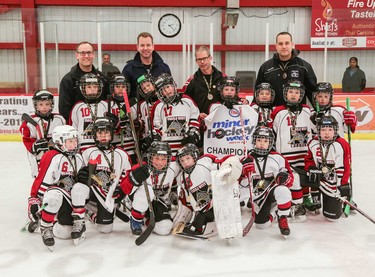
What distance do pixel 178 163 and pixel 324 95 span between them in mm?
1237

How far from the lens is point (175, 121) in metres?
3.02

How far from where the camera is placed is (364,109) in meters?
6.48

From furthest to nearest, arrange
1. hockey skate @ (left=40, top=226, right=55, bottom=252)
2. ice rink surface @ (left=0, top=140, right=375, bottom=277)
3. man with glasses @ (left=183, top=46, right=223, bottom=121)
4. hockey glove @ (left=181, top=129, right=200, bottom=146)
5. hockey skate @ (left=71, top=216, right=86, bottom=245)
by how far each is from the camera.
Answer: man with glasses @ (left=183, top=46, right=223, bottom=121)
hockey glove @ (left=181, top=129, right=200, bottom=146)
hockey skate @ (left=71, top=216, right=86, bottom=245)
hockey skate @ (left=40, top=226, right=55, bottom=252)
ice rink surface @ (left=0, top=140, right=375, bottom=277)

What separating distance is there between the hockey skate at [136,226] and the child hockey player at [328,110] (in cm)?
144

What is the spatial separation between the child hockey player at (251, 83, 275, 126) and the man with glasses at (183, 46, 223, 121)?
0.30 metres

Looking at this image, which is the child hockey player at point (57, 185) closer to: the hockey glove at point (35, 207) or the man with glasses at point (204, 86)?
the hockey glove at point (35, 207)

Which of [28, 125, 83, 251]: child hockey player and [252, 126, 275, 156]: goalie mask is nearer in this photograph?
[28, 125, 83, 251]: child hockey player

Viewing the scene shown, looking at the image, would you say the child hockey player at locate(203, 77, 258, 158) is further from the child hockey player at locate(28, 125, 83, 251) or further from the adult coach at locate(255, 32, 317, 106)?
the child hockey player at locate(28, 125, 83, 251)

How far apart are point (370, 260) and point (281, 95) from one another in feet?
4.78

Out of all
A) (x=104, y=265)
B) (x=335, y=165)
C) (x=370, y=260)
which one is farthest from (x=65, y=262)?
(x=335, y=165)

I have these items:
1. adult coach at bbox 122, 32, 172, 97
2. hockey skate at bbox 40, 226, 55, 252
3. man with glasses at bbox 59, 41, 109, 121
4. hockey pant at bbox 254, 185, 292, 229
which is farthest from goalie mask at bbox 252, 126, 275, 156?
hockey skate at bbox 40, 226, 55, 252

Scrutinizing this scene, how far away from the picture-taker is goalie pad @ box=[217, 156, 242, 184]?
2463 millimetres

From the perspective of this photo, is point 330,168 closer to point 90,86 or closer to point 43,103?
point 90,86

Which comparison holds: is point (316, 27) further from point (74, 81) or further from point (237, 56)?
point (74, 81)
